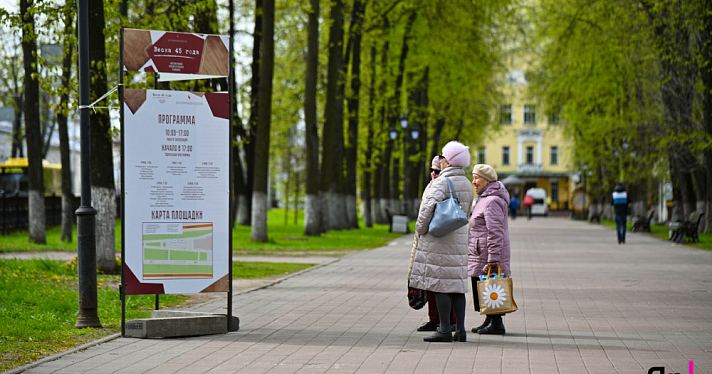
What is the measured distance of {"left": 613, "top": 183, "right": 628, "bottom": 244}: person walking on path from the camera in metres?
29.3

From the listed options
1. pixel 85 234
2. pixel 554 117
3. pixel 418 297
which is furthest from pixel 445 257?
pixel 554 117

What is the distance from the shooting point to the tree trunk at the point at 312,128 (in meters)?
28.6

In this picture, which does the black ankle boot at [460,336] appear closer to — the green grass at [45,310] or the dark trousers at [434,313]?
the dark trousers at [434,313]

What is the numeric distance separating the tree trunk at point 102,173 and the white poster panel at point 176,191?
6.12m

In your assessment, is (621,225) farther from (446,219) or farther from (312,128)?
(446,219)

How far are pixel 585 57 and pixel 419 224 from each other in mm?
26623

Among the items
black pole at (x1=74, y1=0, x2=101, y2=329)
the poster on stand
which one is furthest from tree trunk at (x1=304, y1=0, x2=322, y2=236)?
the poster on stand

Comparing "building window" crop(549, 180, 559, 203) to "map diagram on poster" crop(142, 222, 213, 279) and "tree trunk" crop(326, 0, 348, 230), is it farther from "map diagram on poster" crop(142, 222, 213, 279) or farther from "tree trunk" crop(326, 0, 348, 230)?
"map diagram on poster" crop(142, 222, 213, 279)

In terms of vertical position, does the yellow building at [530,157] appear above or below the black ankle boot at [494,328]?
above

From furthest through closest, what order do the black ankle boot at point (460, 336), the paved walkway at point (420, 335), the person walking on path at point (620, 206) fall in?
the person walking on path at point (620, 206), the black ankle boot at point (460, 336), the paved walkway at point (420, 335)

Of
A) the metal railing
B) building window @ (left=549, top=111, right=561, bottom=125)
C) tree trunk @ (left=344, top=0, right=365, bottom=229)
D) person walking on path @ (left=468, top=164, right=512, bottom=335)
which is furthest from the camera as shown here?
building window @ (left=549, top=111, right=561, bottom=125)

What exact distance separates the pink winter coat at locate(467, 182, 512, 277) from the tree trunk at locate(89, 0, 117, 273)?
7.71m

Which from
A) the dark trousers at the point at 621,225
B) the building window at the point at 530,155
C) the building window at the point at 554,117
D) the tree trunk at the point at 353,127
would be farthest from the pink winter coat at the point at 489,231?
the building window at the point at 530,155

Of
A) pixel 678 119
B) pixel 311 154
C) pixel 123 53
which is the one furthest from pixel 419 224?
pixel 678 119
